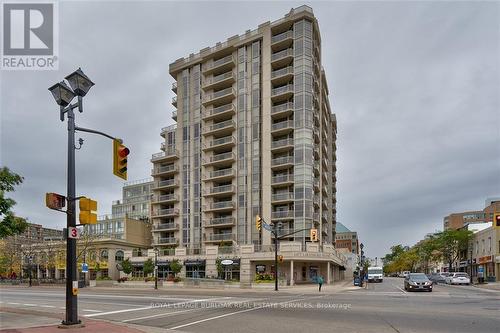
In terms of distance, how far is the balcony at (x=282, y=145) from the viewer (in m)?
62.6

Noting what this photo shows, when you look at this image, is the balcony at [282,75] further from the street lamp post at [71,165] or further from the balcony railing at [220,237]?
the street lamp post at [71,165]

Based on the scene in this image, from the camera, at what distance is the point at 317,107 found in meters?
70.6

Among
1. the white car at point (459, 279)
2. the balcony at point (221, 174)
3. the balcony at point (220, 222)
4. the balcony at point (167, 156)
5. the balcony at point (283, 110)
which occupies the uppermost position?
the balcony at point (283, 110)

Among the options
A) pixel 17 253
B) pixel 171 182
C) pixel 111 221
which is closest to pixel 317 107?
pixel 171 182

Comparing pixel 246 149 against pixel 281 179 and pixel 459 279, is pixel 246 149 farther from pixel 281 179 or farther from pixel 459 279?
pixel 459 279

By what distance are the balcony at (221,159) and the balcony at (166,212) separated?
1021 centimetres

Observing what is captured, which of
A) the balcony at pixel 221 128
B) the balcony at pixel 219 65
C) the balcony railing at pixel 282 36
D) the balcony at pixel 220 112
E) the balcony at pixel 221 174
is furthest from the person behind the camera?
the balcony at pixel 219 65

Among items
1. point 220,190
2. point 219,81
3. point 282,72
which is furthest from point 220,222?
point 282,72

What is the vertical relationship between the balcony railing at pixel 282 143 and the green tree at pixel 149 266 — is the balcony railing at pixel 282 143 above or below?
above

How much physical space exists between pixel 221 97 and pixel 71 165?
56.8m

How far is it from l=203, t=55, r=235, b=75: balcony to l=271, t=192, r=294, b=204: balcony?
76.0 ft

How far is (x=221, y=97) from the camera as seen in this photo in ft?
226

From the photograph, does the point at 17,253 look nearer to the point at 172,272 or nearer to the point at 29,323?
the point at 172,272

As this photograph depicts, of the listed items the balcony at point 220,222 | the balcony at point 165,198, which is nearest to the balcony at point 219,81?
the balcony at point 165,198
